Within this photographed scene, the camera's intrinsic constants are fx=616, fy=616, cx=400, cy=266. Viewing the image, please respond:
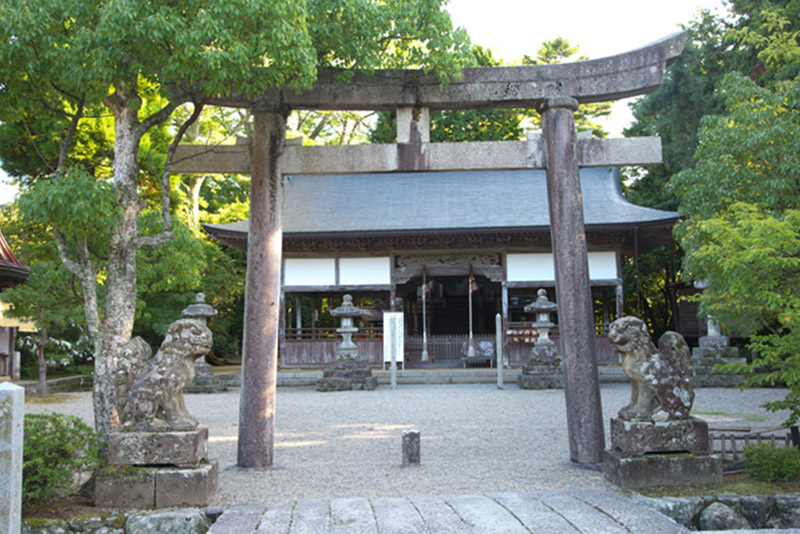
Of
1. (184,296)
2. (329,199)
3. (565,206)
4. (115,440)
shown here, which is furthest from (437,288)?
(115,440)

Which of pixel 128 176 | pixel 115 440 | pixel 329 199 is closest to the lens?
pixel 115 440

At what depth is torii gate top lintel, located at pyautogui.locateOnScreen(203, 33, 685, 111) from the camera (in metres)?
5.98

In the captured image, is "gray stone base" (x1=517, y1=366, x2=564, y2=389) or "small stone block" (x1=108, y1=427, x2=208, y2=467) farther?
"gray stone base" (x1=517, y1=366, x2=564, y2=389)

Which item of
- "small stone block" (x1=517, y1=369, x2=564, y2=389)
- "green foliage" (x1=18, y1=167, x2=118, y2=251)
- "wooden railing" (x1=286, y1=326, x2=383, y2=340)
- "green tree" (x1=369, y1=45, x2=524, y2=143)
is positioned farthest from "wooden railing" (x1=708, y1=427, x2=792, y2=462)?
"green tree" (x1=369, y1=45, x2=524, y2=143)

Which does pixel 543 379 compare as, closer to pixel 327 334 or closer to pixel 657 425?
pixel 327 334

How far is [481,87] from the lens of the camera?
612 centimetres

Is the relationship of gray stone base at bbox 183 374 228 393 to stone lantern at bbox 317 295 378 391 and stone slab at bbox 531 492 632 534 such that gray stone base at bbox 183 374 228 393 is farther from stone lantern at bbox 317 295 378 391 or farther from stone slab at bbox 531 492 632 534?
stone slab at bbox 531 492 632 534

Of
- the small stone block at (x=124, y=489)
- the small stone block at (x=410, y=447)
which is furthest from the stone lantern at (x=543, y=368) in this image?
the small stone block at (x=124, y=489)

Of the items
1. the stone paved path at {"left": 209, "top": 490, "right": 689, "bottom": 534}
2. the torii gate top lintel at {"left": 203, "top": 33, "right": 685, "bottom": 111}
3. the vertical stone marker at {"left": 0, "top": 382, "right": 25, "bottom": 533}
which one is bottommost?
the stone paved path at {"left": 209, "top": 490, "right": 689, "bottom": 534}

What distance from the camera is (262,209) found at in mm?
5875

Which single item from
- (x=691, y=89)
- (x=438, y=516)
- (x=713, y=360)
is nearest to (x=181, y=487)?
(x=438, y=516)

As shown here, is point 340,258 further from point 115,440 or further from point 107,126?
point 115,440

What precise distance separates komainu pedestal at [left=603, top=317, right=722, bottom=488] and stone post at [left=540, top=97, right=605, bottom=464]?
53 cm

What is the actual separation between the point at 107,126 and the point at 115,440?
37.9ft
